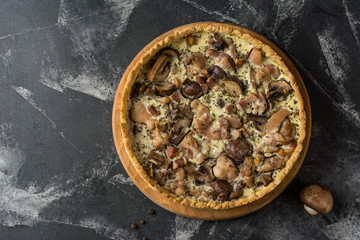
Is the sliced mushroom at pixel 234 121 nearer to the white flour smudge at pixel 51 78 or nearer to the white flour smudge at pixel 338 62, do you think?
the white flour smudge at pixel 338 62

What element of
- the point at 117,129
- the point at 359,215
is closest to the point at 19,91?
the point at 117,129

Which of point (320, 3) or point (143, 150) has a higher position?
point (320, 3)

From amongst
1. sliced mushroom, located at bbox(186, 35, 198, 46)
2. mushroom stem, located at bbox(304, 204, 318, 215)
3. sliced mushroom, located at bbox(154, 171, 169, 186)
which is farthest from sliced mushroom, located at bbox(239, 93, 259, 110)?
mushroom stem, located at bbox(304, 204, 318, 215)

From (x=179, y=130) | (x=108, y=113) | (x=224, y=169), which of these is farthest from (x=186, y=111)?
(x=108, y=113)

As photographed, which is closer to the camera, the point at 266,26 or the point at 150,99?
the point at 150,99

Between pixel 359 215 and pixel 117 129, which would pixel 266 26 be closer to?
pixel 117 129

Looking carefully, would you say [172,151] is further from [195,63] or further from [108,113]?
[108,113]
